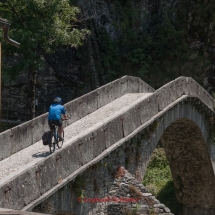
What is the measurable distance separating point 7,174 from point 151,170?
744 inches

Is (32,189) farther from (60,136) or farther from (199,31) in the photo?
(199,31)

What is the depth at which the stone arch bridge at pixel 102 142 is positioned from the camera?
11227 millimetres

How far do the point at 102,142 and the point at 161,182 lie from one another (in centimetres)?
1668

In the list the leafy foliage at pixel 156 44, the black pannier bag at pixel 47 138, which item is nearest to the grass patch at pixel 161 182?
the leafy foliage at pixel 156 44

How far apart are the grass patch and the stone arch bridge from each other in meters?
3.37

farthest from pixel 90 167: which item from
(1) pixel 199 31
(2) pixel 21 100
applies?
(1) pixel 199 31

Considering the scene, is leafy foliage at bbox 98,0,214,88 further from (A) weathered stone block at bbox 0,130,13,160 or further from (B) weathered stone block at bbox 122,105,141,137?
(A) weathered stone block at bbox 0,130,13,160

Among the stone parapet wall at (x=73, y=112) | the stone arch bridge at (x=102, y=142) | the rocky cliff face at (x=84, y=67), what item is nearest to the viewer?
the stone arch bridge at (x=102, y=142)

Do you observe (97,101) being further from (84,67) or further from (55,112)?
(84,67)

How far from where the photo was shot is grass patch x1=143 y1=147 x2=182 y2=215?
28984 millimetres

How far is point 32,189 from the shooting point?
1070cm

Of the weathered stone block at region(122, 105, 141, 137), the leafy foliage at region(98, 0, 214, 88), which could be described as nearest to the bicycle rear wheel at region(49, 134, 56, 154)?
the weathered stone block at region(122, 105, 141, 137)

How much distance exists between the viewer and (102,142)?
1386 cm

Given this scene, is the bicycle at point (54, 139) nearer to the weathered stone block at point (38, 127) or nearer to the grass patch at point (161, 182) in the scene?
the weathered stone block at point (38, 127)
